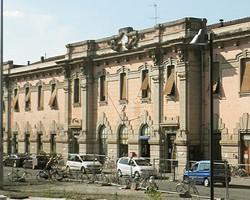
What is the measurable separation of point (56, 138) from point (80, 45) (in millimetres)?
10687

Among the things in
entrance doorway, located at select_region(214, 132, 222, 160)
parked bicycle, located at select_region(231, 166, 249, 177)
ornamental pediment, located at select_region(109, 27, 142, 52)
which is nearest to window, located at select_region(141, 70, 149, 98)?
ornamental pediment, located at select_region(109, 27, 142, 52)

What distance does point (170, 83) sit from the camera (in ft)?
162

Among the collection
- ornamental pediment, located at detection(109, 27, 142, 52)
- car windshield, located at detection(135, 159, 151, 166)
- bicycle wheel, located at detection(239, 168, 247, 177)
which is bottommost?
bicycle wheel, located at detection(239, 168, 247, 177)

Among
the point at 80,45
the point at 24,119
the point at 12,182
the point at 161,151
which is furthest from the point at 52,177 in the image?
the point at 24,119

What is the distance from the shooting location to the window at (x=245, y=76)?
4366 cm

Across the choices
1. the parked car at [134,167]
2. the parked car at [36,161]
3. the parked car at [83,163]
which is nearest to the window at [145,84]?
the parked car at [83,163]

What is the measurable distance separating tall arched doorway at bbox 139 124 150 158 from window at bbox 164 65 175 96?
14.7 ft

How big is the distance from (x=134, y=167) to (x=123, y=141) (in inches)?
502

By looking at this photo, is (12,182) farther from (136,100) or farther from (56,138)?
(56,138)

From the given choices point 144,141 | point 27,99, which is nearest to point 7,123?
point 27,99

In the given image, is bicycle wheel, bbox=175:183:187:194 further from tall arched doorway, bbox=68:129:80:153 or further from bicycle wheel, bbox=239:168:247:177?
tall arched doorway, bbox=68:129:80:153

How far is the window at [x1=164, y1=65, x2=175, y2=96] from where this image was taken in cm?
4912

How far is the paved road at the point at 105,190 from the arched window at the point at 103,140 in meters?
17.2

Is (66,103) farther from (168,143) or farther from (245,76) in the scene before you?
(245,76)
